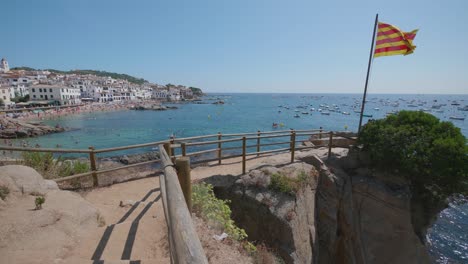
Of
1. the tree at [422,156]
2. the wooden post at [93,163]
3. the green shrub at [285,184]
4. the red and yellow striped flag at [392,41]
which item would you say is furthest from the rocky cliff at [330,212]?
the red and yellow striped flag at [392,41]

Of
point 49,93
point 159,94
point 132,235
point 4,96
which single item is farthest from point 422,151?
point 159,94

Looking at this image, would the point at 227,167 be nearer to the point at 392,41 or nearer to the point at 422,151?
the point at 422,151

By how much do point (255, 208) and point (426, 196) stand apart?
6.60 m

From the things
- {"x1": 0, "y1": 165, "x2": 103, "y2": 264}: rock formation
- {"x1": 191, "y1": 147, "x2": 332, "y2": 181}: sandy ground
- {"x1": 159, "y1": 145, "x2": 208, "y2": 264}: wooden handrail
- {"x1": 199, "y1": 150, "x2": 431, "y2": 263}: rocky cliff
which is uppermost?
{"x1": 159, "y1": 145, "x2": 208, "y2": 264}: wooden handrail

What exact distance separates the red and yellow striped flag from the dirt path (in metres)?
9.51

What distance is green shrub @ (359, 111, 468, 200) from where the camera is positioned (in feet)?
23.9

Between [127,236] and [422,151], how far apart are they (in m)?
9.23

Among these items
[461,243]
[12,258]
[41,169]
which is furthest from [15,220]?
[461,243]

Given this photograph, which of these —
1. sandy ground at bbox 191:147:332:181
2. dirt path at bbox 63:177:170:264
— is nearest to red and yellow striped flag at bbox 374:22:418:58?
sandy ground at bbox 191:147:332:181

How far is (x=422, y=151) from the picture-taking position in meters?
7.69

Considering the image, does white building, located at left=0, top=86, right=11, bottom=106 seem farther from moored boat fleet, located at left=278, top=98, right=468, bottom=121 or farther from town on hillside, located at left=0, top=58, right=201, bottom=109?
moored boat fleet, located at left=278, top=98, right=468, bottom=121

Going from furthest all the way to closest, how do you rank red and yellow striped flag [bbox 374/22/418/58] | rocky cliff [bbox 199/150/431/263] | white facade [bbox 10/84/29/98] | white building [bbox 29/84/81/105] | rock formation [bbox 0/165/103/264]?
white facade [bbox 10/84/29/98] → white building [bbox 29/84/81/105] → red and yellow striped flag [bbox 374/22/418/58] → rocky cliff [bbox 199/150/431/263] → rock formation [bbox 0/165/103/264]

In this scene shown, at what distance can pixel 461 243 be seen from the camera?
13844 millimetres

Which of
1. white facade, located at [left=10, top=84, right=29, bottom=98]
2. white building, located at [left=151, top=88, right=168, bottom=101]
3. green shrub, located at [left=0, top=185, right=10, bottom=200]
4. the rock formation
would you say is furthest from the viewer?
white building, located at [left=151, top=88, right=168, bottom=101]
